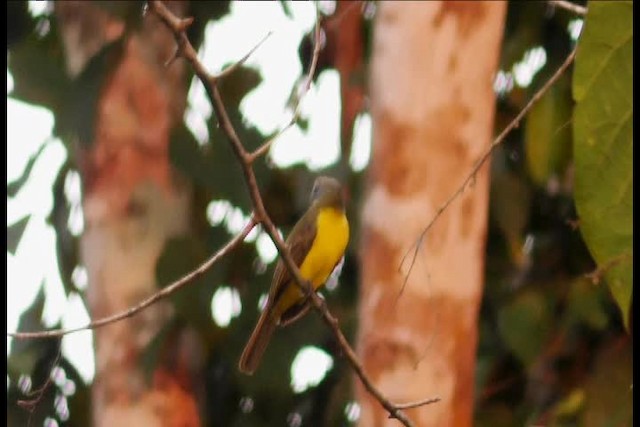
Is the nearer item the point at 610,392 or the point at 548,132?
the point at 610,392

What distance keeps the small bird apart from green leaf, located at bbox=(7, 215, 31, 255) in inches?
19.4

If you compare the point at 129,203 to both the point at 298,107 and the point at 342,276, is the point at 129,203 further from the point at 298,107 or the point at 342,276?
the point at 298,107

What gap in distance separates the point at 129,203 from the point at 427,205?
57 centimetres

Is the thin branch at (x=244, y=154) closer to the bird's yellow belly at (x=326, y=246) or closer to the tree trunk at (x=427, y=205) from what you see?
the bird's yellow belly at (x=326, y=246)

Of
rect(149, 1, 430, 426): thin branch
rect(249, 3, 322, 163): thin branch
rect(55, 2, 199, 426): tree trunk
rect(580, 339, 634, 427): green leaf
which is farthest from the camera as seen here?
rect(55, 2, 199, 426): tree trunk

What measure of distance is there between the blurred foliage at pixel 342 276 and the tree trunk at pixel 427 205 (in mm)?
178

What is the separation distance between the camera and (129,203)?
6.31ft

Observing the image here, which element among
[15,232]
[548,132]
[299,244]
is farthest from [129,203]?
[548,132]

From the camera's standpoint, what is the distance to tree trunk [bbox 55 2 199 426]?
1.87 m

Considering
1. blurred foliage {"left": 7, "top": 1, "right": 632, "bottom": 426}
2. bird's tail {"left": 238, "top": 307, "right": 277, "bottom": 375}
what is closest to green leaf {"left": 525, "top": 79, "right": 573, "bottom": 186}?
blurred foliage {"left": 7, "top": 1, "right": 632, "bottom": 426}

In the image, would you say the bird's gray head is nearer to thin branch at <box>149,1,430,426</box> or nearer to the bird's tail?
the bird's tail

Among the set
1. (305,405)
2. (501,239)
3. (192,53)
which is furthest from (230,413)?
(192,53)

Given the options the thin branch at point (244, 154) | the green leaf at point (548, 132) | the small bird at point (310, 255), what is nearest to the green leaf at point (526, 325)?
the green leaf at point (548, 132)

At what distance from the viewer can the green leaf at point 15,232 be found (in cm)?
179
